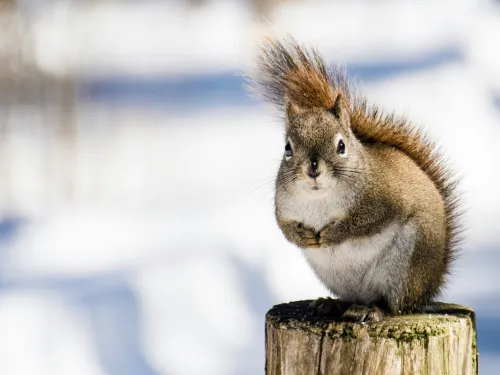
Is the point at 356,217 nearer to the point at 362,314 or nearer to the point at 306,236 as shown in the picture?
the point at 306,236

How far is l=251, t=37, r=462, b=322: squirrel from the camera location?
1.99 meters

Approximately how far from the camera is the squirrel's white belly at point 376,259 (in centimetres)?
201

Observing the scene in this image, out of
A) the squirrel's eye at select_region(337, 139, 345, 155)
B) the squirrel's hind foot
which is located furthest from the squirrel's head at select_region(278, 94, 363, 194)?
the squirrel's hind foot

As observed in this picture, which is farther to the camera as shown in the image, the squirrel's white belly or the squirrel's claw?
the squirrel's white belly

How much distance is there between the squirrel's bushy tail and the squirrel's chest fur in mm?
246

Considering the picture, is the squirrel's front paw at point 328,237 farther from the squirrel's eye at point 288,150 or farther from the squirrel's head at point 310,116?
the squirrel's eye at point 288,150

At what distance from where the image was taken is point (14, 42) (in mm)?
3969

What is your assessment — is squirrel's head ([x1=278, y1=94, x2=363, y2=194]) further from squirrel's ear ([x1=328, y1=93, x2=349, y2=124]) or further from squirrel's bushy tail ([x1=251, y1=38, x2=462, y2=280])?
squirrel's bushy tail ([x1=251, y1=38, x2=462, y2=280])

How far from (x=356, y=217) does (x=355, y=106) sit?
380 millimetres

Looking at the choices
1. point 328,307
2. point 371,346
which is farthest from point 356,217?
point 371,346

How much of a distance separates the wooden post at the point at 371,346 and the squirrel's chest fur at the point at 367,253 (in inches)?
4.0

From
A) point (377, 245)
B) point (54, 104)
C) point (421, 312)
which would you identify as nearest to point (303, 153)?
point (377, 245)

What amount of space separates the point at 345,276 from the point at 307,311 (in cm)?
12

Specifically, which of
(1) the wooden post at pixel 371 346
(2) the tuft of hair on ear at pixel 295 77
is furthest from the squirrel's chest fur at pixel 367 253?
(2) the tuft of hair on ear at pixel 295 77
